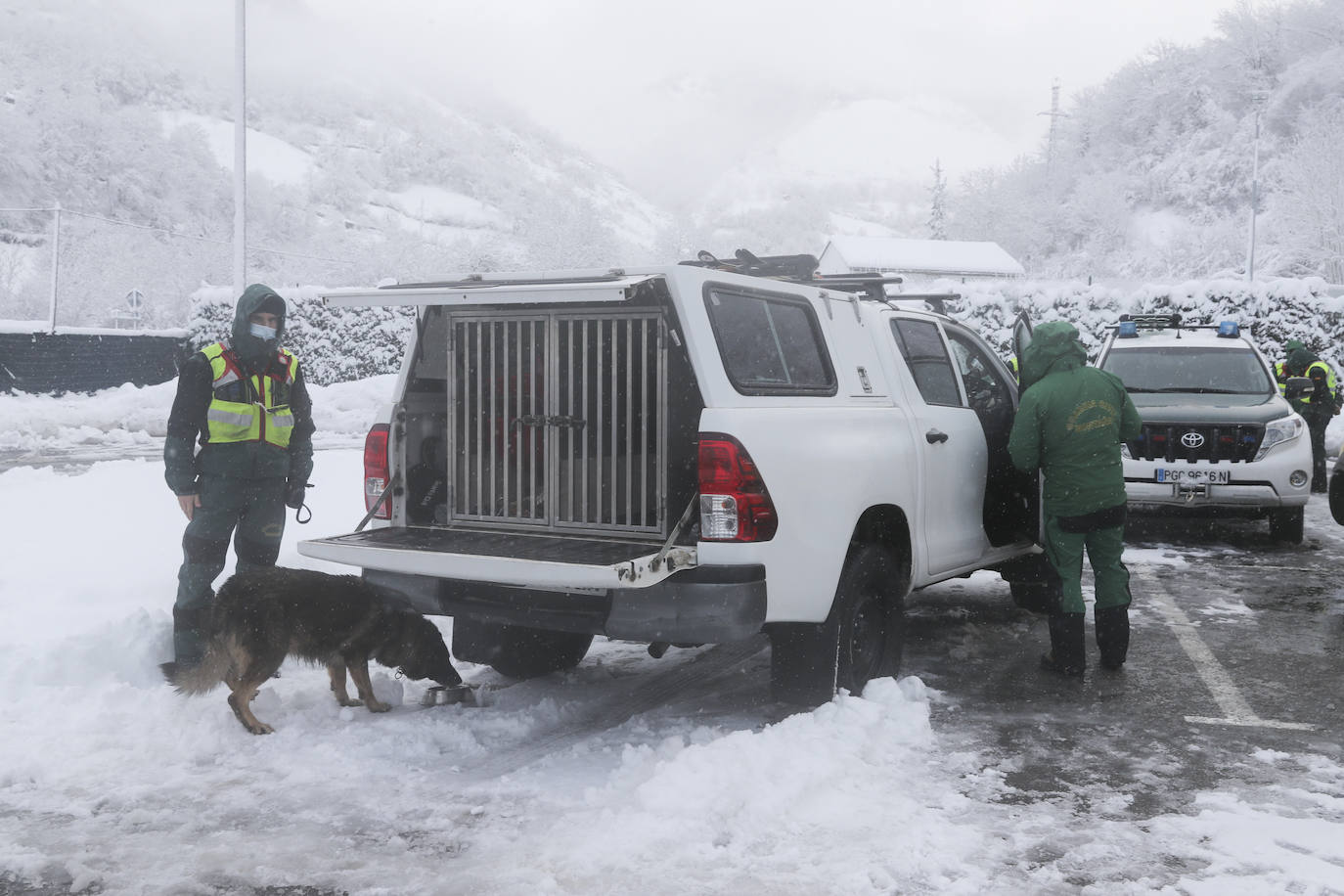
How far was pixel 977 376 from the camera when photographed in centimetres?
688

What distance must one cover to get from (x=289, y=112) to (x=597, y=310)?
171m

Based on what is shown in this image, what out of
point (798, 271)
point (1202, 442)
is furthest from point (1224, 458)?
point (798, 271)

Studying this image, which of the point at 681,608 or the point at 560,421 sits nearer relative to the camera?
the point at 681,608

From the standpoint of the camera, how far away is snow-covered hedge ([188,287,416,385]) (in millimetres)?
25891

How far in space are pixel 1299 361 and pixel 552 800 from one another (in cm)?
1131

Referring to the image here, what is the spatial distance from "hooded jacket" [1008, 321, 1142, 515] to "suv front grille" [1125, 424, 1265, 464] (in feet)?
13.9

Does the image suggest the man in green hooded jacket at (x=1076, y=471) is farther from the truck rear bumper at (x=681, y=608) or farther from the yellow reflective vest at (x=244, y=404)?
the yellow reflective vest at (x=244, y=404)

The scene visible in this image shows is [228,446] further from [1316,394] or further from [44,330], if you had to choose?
[44,330]

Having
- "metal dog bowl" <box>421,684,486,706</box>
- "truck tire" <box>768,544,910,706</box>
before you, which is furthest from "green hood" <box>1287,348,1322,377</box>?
"metal dog bowl" <box>421,684,486,706</box>

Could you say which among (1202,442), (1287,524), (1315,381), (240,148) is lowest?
(1287,524)

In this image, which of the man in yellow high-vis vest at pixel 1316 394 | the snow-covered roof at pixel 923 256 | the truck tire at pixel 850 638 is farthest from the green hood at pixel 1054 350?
the snow-covered roof at pixel 923 256

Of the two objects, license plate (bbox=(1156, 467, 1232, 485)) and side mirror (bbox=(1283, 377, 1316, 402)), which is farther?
side mirror (bbox=(1283, 377, 1316, 402))

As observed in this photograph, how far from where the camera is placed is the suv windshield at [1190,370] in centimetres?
1094

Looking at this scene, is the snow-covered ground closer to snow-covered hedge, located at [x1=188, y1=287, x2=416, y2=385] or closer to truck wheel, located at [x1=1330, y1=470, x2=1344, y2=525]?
truck wheel, located at [x1=1330, y1=470, x2=1344, y2=525]
